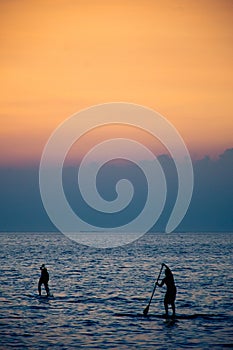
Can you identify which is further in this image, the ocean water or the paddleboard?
the paddleboard

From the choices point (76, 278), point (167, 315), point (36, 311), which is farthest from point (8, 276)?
point (167, 315)

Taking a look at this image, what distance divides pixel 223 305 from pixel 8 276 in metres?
21.2

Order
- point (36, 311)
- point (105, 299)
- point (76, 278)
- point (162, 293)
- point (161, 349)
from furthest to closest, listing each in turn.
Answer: point (76, 278) < point (162, 293) < point (105, 299) < point (36, 311) < point (161, 349)

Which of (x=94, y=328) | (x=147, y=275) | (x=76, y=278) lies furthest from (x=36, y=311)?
(x=147, y=275)

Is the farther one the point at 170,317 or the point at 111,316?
the point at 111,316

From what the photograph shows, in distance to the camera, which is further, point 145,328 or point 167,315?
point 167,315

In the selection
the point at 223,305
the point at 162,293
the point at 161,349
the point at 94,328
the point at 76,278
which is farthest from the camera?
the point at 76,278

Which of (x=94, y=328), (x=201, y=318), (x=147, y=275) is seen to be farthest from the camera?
(x=147, y=275)

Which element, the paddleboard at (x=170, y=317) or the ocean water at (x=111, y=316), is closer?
the ocean water at (x=111, y=316)

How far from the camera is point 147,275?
47344mm

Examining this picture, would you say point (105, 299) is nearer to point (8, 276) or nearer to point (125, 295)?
point (125, 295)

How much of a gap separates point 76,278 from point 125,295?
11165 mm

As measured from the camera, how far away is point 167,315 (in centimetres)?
2494

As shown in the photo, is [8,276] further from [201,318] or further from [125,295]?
[201,318]
